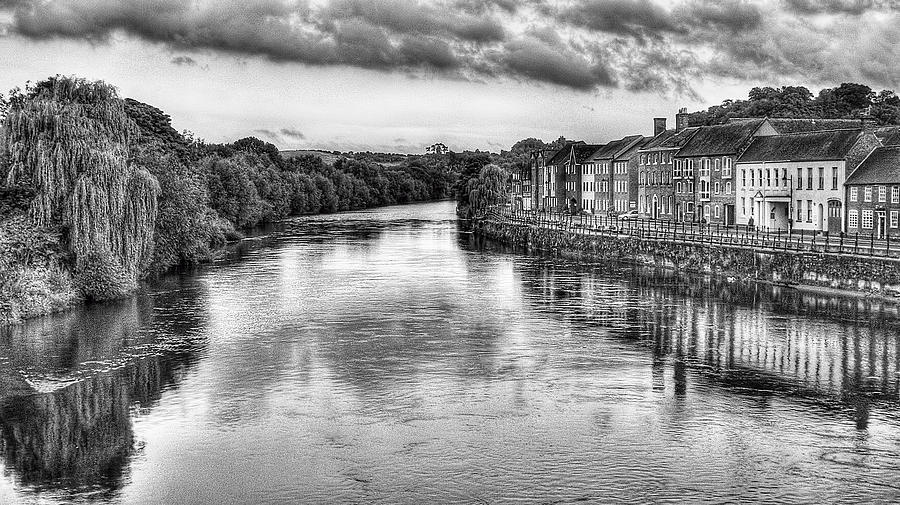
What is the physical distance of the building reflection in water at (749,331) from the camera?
30922mm

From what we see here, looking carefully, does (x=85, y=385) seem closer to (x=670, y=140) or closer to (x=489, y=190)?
(x=670, y=140)

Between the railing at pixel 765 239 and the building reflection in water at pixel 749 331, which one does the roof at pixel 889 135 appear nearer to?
the railing at pixel 765 239

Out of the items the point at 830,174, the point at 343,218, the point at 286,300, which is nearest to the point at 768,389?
the point at 286,300

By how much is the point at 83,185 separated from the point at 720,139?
2267 inches

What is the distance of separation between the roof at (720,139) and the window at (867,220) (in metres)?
19.2

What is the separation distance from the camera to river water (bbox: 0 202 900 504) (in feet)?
72.9

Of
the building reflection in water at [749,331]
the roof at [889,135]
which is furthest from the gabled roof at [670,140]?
the building reflection in water at [749,331]

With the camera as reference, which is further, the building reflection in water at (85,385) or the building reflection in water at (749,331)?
the building reflection in water at (749,331)

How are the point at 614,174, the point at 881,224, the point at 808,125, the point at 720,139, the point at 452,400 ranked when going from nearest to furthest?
the point at 452,400, the point at 881,224, the point at 720,139, the point at 808,125, the point at 614,174

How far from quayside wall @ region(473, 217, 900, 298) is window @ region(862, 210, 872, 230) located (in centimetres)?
1062

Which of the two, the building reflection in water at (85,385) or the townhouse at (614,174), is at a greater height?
the townhouse at (614,174)

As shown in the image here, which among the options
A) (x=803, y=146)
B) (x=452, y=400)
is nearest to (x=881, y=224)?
(x=803, y=146)

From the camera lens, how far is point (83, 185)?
4466cm

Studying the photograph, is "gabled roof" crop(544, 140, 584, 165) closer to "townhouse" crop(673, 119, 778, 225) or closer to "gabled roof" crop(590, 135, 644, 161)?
"gabled roof" crop(590, 135, 644, 161)
